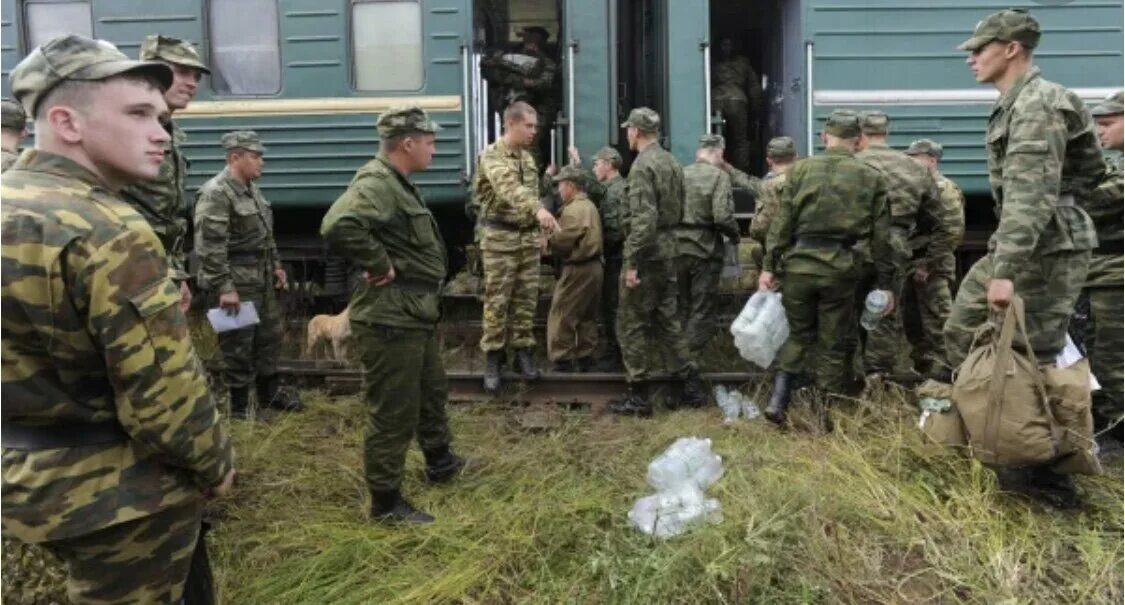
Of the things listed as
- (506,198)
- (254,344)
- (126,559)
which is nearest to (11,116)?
(254,344)

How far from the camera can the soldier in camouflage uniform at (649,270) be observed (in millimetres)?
4617

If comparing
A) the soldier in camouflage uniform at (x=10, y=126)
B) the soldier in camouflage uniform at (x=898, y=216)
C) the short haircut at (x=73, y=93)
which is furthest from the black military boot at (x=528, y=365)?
the short haircut at (x=73, y=93)

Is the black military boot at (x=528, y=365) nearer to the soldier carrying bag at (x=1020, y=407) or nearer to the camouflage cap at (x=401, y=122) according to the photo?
the camouflage cap at (x=401, y=122)

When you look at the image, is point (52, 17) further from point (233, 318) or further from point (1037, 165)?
point (1037, 165)

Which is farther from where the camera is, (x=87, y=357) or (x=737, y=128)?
(x=737, y=128)

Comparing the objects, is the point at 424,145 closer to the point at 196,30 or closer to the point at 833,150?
the point at 833,150

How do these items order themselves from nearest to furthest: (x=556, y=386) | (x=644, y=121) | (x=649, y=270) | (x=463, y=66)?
(x=644, y=121) → (x=649, y=270) → (x=556, y=386) → (x=463, y=66)

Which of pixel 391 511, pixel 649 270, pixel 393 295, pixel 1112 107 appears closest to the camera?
pixel 393 295

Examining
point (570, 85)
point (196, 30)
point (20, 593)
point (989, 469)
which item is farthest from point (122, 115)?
point (196, 30)

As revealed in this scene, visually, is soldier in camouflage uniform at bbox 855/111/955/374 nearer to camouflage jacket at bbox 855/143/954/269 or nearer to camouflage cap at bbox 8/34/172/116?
camouflage jacket at bbox 855/143/954/269

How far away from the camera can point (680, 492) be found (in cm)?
324

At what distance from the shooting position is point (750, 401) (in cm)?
472

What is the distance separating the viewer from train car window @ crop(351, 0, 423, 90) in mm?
5891

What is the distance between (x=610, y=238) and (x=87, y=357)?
4.27 metres
